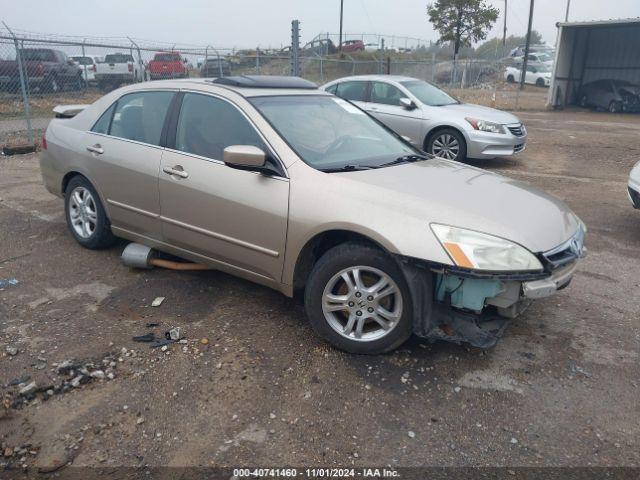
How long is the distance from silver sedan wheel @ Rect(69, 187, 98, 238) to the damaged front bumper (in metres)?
3.26

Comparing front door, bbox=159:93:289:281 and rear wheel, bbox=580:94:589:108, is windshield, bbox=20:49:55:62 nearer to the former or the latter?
front door, bbox=159:93:289:281

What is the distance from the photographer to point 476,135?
30.2 feet

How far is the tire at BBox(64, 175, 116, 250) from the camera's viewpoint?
489 cm

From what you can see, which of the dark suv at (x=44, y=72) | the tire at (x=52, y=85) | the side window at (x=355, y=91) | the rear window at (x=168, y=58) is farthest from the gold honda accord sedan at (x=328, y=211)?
the rear window at (x=168, y=58)

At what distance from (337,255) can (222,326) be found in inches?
41.2

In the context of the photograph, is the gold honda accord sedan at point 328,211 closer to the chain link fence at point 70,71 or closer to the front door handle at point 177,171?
the front door handle at point 177,171

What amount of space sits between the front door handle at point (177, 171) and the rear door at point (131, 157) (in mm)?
126

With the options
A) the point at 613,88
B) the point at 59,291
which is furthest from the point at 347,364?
the point at 613,88

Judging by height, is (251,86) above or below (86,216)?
above

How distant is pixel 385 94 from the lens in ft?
33.2

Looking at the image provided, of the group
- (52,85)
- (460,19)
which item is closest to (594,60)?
(460,19)

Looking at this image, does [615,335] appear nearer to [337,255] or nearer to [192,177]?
[337,255]

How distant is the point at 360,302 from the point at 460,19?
1178 inches

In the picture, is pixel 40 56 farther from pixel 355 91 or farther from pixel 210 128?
pixel 210 128
